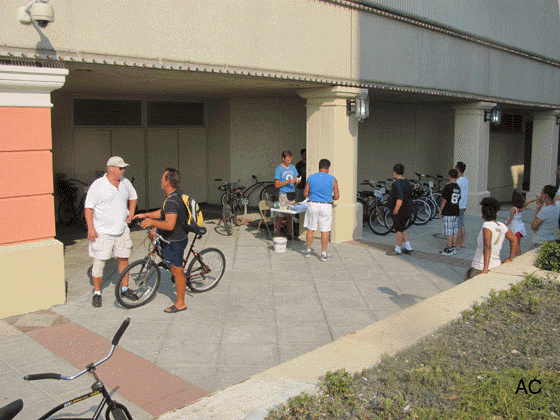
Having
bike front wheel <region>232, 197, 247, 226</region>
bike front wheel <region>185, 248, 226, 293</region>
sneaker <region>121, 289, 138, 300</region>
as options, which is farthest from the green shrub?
bike front wheel <region>232, 197, 247, 226</region>

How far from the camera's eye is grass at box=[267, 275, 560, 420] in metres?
4.30

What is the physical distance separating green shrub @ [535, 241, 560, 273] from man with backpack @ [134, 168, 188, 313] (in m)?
4.74

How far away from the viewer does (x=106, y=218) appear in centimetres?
734

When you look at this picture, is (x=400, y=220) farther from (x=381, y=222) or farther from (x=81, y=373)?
(x=81, y=373)

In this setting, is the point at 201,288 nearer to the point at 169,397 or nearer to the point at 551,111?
the point at 169,397

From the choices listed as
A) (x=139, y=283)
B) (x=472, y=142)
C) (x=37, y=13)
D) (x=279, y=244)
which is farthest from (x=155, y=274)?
(x=472, y=142)

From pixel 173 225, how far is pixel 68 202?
7.17 metres

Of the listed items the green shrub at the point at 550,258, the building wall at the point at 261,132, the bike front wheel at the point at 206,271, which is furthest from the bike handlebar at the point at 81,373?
the building wall at the point at 261,132

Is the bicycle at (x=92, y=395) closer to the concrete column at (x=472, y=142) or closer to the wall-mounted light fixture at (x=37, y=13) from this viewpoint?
the wall-mounted light fixture at (x=37, y=13)

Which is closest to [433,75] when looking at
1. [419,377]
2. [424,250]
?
[424,250]

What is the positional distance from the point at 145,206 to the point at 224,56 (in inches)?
268

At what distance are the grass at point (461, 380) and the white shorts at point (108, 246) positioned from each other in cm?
373

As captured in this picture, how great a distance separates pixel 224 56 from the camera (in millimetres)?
9234

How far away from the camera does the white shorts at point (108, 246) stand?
24.1 ft
